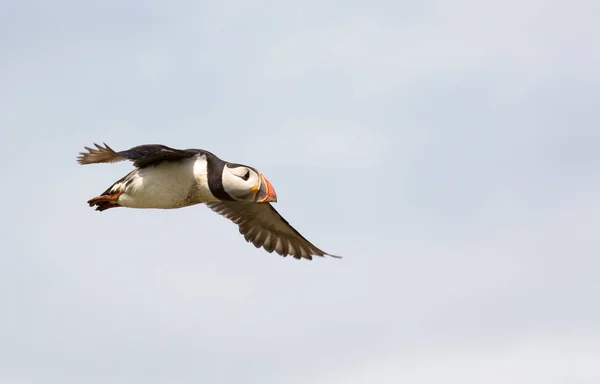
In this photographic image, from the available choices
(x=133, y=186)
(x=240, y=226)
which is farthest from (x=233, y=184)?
(x=240, y=226)

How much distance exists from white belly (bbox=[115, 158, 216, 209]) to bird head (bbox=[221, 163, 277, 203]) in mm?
364

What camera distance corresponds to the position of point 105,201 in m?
15.8

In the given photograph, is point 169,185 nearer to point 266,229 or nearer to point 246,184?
point 246,184

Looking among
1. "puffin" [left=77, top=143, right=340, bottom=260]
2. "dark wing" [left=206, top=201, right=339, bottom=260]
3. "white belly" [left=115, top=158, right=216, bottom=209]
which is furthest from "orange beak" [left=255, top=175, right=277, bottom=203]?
"dark wing" [left=206, top=201, right=339, bottom=260]

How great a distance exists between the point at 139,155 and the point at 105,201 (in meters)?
1.41

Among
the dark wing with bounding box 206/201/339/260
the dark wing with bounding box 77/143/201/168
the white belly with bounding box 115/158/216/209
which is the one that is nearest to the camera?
the dark wing with bounding box 77/143/201/168

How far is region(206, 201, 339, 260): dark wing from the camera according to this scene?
57.9ft

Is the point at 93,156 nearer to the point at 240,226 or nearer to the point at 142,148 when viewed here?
the point at 142,148

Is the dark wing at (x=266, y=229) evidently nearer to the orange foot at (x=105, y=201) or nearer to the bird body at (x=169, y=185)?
the bird body at (x=169, y=185)

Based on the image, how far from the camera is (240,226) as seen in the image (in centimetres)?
Result: 1786

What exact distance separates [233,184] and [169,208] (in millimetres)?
1151

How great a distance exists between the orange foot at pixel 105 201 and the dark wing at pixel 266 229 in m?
2.29

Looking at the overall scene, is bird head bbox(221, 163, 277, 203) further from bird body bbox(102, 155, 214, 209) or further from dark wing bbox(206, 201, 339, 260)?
dark wing bbox(206, 201, 339, 260)

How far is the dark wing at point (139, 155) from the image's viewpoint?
48.3 ft
